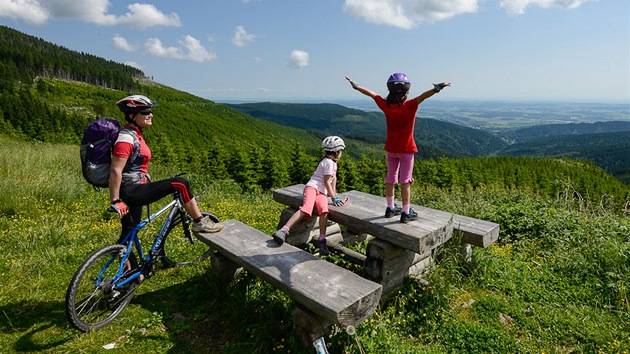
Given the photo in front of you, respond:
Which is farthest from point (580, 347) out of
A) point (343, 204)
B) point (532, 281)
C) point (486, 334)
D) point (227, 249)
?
point (227, 249)

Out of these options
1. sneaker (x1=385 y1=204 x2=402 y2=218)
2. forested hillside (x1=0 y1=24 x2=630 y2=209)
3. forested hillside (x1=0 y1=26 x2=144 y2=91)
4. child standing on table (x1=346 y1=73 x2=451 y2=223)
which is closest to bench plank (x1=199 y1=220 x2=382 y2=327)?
sneaker (x1=385 y1=204 x2=402 y2=218)

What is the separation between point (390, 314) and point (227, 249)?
2.28 metres

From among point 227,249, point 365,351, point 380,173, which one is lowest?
point 380,173

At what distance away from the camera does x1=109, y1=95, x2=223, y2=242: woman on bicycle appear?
3.57 metres

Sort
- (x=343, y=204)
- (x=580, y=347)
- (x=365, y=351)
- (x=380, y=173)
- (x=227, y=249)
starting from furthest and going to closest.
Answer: (x=380, y=173) < (x=343, y=204) < (x=227, y=249) < (x=580, y=347) < (x=365, y=351)

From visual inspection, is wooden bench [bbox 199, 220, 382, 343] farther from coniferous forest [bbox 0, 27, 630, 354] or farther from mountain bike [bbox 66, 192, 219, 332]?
mountain bike [bbox 66, 192, 219, 332]

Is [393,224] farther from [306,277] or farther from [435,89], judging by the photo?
[435,89]

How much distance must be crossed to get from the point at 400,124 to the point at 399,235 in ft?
4.65

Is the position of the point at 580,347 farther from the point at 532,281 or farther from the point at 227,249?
the point at 227,249

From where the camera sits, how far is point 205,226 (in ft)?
15.1

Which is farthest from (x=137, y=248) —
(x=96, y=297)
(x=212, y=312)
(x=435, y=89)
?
(x=435, y=89)

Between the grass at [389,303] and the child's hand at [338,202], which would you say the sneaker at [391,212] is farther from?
the grass at [389,303]

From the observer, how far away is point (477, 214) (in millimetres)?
8336

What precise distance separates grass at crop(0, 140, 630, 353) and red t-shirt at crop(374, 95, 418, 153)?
1921 millimetres
